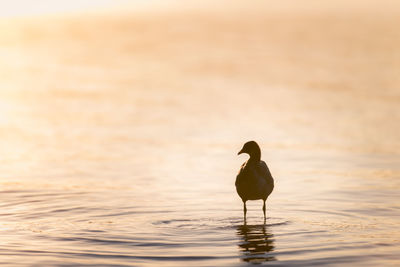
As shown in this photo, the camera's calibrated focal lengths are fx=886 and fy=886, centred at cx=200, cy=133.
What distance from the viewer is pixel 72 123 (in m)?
29.8

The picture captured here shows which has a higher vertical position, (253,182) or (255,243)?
(253,182)

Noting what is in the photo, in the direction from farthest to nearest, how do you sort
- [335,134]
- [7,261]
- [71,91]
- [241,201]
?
[71,91] → [335,134] → [241,201] → [7,261]

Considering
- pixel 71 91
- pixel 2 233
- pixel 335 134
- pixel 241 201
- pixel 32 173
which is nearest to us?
pixel 2 233

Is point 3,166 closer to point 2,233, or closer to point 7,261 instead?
point 2,233

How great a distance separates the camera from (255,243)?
14188 mm

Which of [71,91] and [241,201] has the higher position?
[71,91]

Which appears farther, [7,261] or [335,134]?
[335,134]

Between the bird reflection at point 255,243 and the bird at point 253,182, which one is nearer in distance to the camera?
the bird reflection at point 255,243

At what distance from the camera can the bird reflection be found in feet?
43.2

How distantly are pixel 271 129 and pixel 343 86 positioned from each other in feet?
42.9

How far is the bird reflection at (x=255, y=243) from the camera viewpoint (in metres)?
13.2

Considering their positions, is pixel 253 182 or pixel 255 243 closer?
pixel 255 243

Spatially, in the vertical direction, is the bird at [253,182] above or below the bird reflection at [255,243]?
above

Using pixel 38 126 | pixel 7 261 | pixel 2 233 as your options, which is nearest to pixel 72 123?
pixel 38 126
